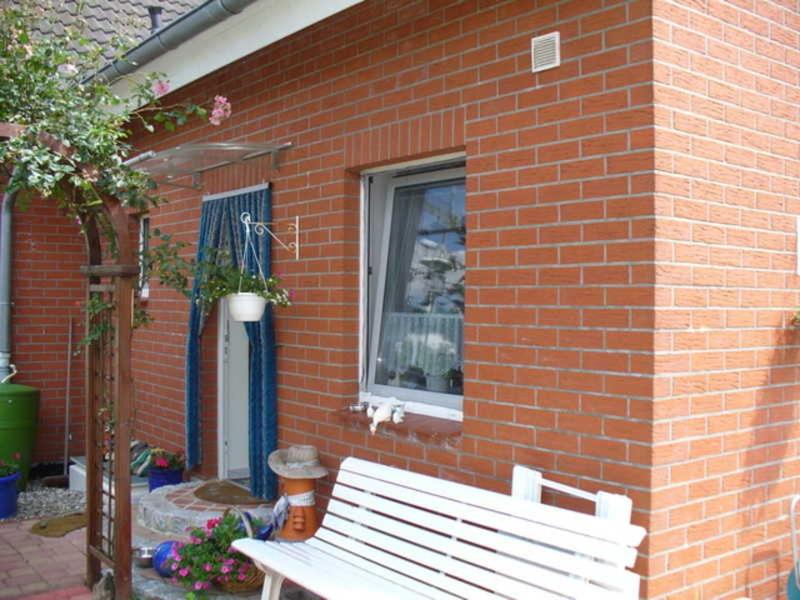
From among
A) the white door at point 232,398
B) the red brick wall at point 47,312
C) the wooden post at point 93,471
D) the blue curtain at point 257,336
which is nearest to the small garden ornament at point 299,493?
the blue curtain at point 257,336

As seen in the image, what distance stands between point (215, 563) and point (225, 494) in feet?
4.30

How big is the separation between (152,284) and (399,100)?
3674 mm

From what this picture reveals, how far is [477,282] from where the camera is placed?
4008 millimetres

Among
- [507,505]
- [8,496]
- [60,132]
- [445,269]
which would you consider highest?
[60,132]

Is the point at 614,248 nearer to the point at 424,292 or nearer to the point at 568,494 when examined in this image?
the point at 568,494

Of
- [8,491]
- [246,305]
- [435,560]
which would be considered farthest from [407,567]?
[8,491]

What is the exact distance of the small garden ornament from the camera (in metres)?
4.77

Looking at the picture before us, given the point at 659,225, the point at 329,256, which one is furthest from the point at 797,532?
the point at 329,256

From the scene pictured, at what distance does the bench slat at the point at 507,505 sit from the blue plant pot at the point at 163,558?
127cm

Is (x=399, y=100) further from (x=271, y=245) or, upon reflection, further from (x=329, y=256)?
(x=271, y=245)

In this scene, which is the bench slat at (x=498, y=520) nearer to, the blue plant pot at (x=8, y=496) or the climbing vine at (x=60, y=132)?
the climbing vine at (x=60, y=132)

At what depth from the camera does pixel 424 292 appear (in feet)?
15.7

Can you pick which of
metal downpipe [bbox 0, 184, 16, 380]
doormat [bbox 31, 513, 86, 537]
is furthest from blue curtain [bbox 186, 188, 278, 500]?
metal downpipe [bbox 0, 184, 16, 380]

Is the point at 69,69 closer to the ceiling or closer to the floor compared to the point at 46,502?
closer to the ceiling
